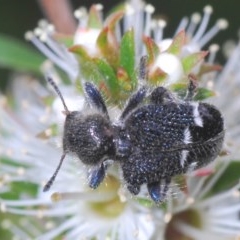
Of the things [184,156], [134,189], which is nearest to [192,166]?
[184,156]

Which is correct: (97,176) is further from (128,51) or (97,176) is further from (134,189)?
(128,51)

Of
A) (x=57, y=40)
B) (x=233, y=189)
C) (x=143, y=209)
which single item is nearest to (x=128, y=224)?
(x=143, y=209)

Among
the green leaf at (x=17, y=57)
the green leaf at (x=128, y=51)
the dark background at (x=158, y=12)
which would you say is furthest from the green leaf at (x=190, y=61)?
the dark background at (x=158, y=12)

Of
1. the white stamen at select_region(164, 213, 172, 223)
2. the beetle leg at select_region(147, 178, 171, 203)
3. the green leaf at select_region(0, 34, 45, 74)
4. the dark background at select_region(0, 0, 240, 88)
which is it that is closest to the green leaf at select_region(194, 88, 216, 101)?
the beetle leg at select_region(147, 178, 171, 203)

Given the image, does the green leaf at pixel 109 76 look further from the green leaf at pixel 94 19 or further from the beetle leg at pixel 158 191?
the beetle leg at pixel 158 191

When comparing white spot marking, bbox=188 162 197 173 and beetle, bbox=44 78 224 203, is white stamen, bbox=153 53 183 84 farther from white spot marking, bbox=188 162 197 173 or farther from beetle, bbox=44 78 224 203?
white spot marking, bbox=188 162 197 173

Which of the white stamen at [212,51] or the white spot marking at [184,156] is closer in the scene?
the white spot marking at [184,156]
